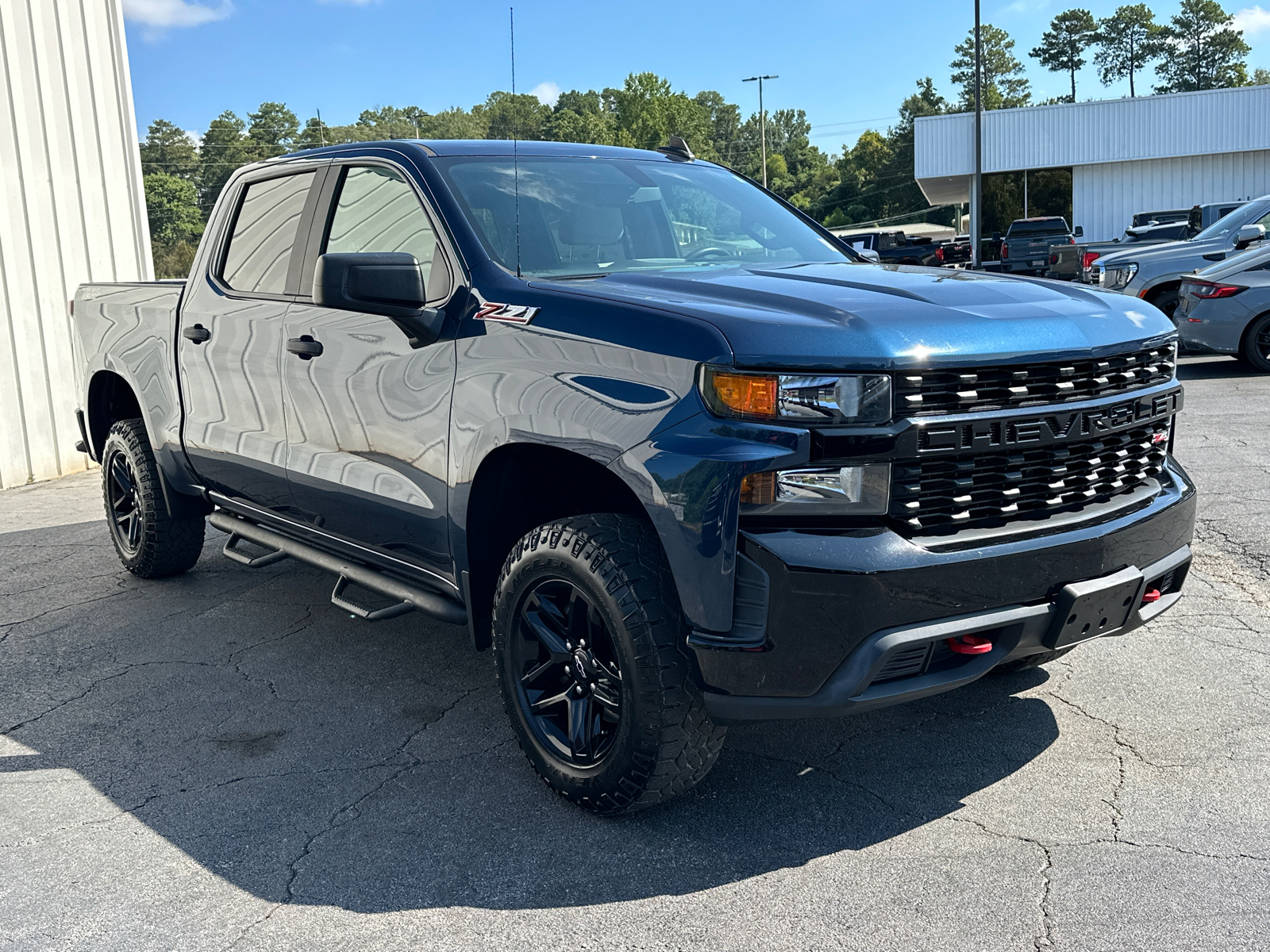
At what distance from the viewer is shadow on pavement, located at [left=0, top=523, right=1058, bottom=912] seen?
3.07 metres

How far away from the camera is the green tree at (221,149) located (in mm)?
98500

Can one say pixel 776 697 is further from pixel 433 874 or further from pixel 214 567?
pixel 214 567

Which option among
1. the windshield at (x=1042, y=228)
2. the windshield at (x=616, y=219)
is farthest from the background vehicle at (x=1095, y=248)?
the windshield at (x=1042, y=228)

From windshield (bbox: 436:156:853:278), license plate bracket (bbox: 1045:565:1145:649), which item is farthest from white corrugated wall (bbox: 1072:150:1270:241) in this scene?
license plate bracket (bbox: 1045:565:1145:649)

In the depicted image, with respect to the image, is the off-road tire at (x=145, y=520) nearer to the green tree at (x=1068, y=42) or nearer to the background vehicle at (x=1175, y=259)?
the background vehicle at (x=1175, y=259)

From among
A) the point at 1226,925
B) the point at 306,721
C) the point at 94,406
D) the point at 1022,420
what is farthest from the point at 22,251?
the point at 1226,925

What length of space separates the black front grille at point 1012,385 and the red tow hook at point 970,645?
577 millimetres

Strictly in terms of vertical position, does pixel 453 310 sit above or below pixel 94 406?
above

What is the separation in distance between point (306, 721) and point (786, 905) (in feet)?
6.61

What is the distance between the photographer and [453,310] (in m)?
3.61

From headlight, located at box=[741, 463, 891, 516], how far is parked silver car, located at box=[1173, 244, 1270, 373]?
10.2 metres

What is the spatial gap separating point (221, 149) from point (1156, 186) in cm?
9695

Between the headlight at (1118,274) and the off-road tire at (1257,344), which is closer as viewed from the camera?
the off-road tire at (1257,344)

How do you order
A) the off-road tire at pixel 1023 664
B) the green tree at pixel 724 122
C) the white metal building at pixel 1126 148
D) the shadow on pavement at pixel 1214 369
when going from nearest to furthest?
the off-road tire at pixel 1023 664 < the shadow on pavement at pixel 1214 369 < the white metal building at pixel 1126 148 < the green tree at pixel 724 122
